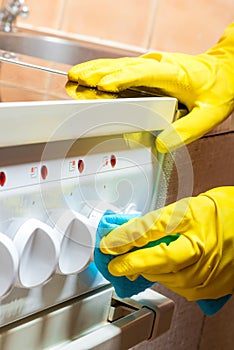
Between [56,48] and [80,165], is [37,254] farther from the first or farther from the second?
[56,48]

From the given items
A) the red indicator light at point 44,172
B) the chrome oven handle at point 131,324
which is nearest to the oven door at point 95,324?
the chrome oven handle at point 131,324

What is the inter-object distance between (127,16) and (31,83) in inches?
37.7

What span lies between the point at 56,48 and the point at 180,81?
833 mm

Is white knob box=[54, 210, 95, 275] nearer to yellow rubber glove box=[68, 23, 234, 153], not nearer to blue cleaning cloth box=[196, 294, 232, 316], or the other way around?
yellow rubber glove box=[68, 23, 234, 153]

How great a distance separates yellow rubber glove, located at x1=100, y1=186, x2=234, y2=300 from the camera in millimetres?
652

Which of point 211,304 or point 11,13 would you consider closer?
point 211,304

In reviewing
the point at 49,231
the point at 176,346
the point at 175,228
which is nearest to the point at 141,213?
the point at 175,228

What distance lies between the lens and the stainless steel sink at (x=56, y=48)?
1.51m

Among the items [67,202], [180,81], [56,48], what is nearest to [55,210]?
[67,202]

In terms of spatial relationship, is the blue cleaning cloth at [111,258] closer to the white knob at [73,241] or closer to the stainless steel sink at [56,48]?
the white knob at [73,241]

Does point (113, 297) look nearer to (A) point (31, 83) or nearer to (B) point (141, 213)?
(B) point (141, 213)

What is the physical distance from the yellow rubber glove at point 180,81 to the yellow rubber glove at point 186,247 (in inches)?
3.2

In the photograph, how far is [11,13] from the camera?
1581 mm

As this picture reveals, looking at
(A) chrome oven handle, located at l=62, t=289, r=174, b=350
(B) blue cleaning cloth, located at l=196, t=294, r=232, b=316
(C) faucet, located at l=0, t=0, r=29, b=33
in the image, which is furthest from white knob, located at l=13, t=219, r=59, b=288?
(C) faucet, located at l=0, t=0, r=29, b=33
